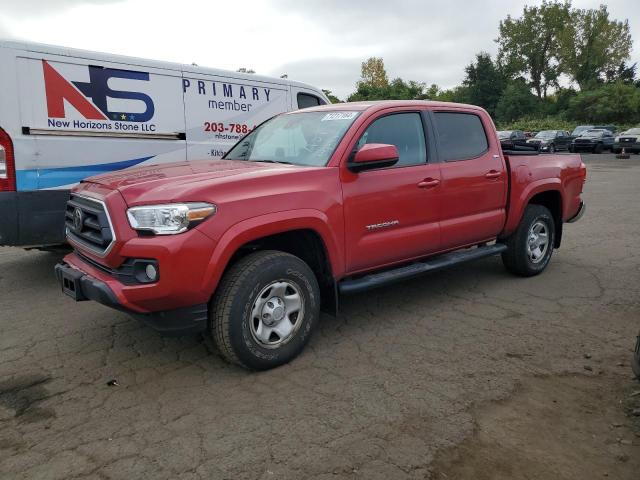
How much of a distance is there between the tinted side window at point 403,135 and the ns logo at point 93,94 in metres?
3.23

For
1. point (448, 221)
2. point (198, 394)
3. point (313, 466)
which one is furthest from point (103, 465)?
point (448, 221)

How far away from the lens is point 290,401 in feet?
10.4

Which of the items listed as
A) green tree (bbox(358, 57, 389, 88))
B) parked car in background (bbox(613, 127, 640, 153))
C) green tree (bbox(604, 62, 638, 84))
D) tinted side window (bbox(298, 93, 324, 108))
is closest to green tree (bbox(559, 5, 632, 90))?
green tree (bbox(604, 62, 638, 84))

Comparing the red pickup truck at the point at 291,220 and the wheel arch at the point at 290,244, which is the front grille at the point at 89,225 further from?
the wheel arch at the point at 290,244

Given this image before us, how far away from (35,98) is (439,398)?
4.79 m

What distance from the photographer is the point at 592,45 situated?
6844 cm

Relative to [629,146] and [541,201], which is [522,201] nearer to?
[541,201]

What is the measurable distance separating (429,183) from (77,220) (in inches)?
108

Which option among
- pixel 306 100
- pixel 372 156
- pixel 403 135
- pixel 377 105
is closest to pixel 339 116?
pixel 377 105

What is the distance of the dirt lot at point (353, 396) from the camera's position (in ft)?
8.51

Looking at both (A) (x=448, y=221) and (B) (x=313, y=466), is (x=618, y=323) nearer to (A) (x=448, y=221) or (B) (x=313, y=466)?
(A) (x=448, y=221)

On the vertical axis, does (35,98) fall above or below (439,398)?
above

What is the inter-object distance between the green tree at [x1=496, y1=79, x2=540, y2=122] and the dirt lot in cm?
6062

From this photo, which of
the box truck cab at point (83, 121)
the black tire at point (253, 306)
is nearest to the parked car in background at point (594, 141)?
the box truck cab at point (83, 121)
